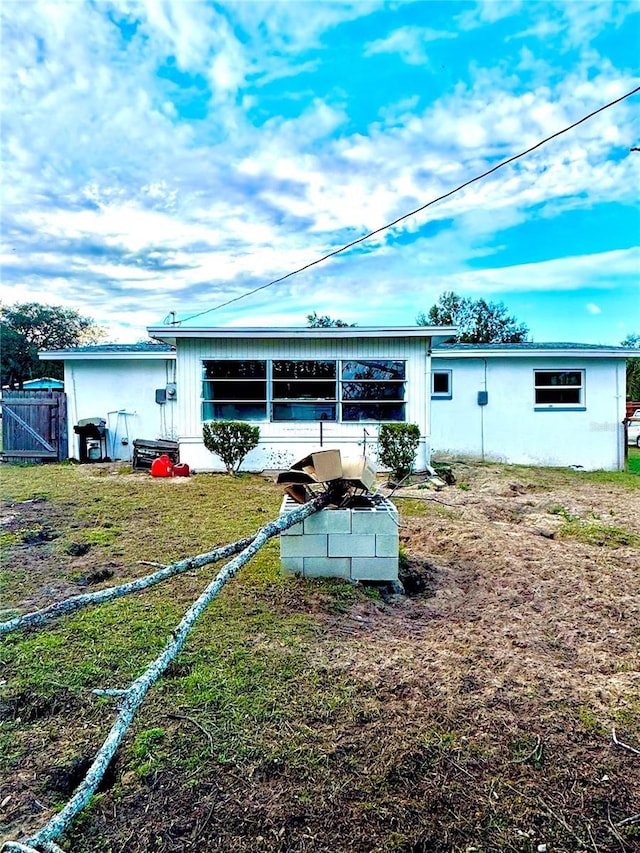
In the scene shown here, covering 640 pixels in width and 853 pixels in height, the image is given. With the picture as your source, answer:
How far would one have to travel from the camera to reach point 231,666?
2.63m

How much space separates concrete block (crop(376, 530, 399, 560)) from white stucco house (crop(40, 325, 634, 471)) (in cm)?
535

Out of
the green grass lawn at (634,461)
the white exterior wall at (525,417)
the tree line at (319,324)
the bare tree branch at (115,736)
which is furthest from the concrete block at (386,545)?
the tree line at (319,324)

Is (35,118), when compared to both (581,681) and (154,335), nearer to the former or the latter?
(154,335)

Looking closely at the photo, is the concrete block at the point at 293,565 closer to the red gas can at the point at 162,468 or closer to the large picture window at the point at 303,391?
the large picture window at the point at 303,391

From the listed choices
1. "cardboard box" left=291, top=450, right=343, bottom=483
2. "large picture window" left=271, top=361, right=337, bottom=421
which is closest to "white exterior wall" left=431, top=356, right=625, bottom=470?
"large picture window" left=271, top=361, right=337, bottom=421

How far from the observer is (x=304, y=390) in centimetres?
966

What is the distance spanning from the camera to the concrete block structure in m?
3.83

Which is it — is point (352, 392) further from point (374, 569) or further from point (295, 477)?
point (374, 569)

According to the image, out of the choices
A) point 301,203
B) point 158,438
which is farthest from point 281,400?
point 301,203

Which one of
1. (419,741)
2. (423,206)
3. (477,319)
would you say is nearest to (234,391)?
(423,206)

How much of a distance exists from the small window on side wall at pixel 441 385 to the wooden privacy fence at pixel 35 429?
29.0 feet

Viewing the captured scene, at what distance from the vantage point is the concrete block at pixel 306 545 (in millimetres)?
3867

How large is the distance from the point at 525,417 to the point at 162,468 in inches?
319

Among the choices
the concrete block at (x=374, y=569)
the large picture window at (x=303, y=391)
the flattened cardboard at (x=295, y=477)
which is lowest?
the concrete block at (x=374, y=569)
